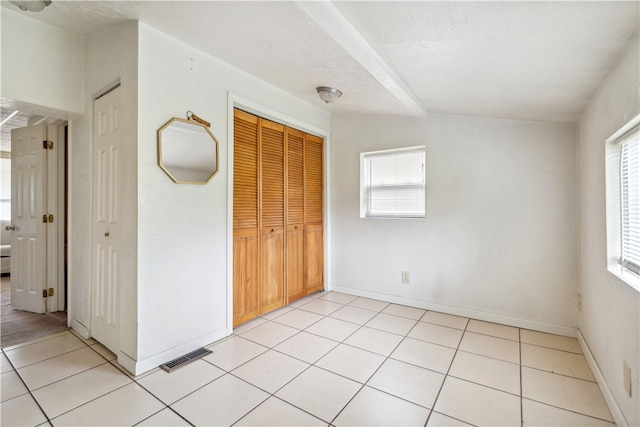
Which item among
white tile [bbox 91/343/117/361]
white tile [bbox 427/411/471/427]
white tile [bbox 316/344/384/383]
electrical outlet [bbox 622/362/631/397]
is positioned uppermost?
electrical outlet [bbox 622/362/631/397]

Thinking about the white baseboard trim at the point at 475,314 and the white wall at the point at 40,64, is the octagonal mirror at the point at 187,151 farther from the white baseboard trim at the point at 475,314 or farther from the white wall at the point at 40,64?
the white baseboard trim at the point at 475,314

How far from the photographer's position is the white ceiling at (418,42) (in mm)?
1401

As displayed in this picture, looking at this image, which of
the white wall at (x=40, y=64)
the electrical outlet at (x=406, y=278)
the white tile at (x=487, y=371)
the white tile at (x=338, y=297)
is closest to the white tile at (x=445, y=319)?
the electrical outlet at (x=406, y=278)

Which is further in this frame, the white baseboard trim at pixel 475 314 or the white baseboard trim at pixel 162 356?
the white baseboard trim at pixel 475 314

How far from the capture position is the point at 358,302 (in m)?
3.66

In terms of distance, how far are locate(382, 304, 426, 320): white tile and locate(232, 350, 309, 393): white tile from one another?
1.41 m

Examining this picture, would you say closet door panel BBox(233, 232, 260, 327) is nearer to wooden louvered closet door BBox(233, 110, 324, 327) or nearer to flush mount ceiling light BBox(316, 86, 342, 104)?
wooden louvered closet door BBox(233, 110, 324, 327)

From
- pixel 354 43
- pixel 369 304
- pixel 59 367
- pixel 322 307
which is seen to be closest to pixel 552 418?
pixel 369 304

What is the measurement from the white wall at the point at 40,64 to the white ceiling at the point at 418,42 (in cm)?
12

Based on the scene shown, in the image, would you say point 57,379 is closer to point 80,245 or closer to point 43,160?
point 80,245

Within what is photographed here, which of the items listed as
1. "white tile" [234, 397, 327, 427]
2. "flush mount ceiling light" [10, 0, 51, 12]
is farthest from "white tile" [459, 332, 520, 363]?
"flush mount ceiling light" [10, 0, 51, 12]

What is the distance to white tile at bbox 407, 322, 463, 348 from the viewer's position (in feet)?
8.57

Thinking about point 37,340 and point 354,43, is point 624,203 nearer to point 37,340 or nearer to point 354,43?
point 354,43

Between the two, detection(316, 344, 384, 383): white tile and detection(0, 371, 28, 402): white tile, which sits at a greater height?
detection(0, 371, 28, 402): white tile
